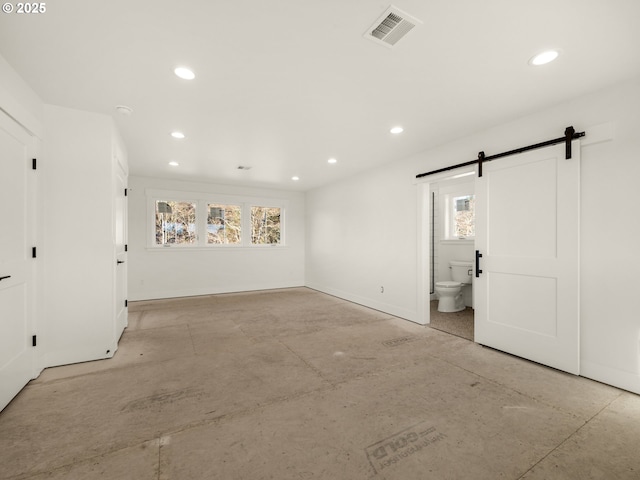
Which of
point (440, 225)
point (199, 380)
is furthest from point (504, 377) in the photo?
point (440, 225)

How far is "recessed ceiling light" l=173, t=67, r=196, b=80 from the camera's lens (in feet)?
7.41

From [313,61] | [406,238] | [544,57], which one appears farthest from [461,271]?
[313,61]

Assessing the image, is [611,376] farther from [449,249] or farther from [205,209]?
[205,209]

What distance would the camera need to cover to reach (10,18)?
174cm

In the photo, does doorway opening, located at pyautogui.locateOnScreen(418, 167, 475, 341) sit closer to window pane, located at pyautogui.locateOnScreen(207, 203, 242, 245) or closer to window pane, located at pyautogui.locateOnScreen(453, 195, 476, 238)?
window pane, located at pyautogui.locateOnScreen(453, 195, 476, 238)

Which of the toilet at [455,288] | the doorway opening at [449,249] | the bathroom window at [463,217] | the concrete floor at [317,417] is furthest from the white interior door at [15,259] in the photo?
the bathroom window at [463,217]

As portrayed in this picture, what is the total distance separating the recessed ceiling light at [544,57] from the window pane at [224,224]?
5992mm

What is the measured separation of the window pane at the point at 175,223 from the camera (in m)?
6.25

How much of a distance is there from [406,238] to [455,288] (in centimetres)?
128

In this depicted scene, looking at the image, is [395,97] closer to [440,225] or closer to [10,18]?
[10,18]

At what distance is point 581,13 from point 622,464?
253 cm

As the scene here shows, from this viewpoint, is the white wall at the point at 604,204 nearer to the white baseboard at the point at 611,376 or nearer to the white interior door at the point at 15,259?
the white baseboard at the point at 611,376

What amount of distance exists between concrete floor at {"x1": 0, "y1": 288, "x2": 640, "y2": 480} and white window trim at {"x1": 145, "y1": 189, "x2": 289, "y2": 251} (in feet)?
10.5

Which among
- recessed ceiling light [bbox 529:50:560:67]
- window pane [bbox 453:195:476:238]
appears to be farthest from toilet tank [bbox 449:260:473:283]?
recessed ceiling light [bbox 529:50:560:67]
